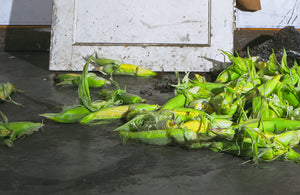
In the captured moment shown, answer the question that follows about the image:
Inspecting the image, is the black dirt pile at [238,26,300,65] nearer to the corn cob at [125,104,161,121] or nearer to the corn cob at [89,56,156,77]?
the corn cob at [89,56,156,77]

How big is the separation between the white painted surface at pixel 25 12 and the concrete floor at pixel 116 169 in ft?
9.57

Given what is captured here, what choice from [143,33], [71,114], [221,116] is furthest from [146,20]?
[221,116]

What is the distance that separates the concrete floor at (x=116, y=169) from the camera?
1.67m

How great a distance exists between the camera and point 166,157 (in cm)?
200

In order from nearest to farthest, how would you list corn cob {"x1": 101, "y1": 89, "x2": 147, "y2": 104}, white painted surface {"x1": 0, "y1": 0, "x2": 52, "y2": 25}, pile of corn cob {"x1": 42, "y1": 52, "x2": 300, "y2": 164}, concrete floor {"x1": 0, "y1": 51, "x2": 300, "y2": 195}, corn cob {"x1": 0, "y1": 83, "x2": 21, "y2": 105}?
1. concrete floor {"x1": 0, "y1": 51, "x2": 300, "y2": 195}
2. pile of corn cob {"x1": 42, "y1": 52, "x2": 300, "y2": 164}
3. corn cob {"x1": 101, "y1": 89, "x2": 147, "y2": 104}
4. corn cob {"x1": 0, "y1": 83, "x2": 21, "y2": 105}
5. white painted surface {"x1": 0, "y1": 0, "x2": 52, "y2": 25}

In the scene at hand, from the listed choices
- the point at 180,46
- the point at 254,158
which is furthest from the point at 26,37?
the point at 254,158

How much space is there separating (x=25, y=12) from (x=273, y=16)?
3.01m

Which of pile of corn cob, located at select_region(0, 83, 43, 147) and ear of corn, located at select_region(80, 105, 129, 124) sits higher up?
ear of corn, located at select_region(80, 105, 129, 124)

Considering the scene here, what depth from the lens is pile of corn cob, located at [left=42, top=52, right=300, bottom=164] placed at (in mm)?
2010

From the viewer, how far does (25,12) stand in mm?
5156

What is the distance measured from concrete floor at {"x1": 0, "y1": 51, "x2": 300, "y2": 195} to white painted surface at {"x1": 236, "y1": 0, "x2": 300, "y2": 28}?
287 centimetres

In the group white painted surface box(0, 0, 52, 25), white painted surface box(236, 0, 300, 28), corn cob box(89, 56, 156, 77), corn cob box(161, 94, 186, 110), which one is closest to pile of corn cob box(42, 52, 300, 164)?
corn cob box(161, 94, 186, 110)

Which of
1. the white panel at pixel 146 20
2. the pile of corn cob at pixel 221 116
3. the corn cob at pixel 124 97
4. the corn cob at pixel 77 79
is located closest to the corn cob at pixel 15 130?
the pile of corn cob at pixel 221 116

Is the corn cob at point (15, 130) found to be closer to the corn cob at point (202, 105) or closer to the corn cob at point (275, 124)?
the corn cob at point (202, 105)
